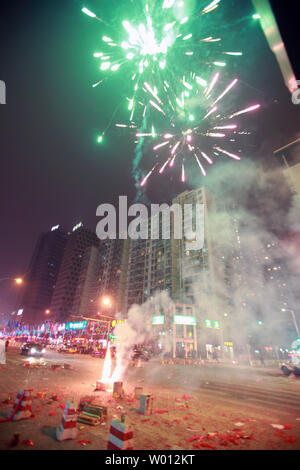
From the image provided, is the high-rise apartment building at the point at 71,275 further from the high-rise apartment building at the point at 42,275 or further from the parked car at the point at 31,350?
the parked car at the point at 31,350

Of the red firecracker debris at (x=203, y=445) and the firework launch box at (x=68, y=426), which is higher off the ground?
the firework launch box at (x=68, y=426)

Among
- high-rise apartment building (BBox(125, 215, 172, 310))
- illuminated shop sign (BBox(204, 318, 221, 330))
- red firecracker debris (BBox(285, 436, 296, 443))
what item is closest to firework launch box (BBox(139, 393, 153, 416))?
red firecracker debris (BBox(285, 436, 296, 443))

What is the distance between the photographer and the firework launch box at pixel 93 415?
229 inches

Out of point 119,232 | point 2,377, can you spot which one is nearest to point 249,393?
point 2,377

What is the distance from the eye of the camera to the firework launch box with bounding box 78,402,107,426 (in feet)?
19.1

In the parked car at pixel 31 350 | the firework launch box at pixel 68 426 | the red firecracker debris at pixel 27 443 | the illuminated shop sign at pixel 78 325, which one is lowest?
the parked car at pixel 31 350

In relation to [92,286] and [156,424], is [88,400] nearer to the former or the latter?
[156,424]

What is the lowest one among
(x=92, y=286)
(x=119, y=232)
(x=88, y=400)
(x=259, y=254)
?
(x=88, y=400)

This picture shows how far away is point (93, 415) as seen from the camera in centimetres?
604

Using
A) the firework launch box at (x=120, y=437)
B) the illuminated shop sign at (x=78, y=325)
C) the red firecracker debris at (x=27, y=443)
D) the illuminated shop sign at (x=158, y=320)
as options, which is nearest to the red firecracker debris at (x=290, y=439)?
the firework launch box at (x=120, y=437)
